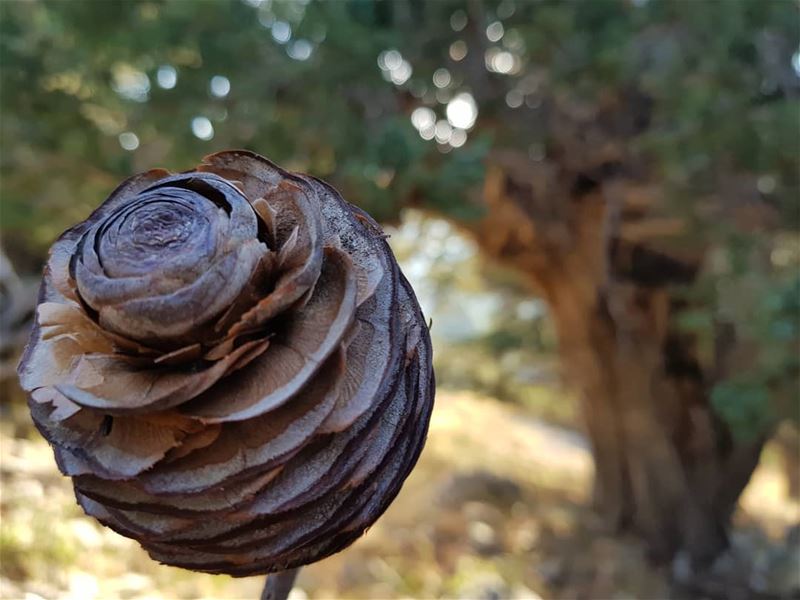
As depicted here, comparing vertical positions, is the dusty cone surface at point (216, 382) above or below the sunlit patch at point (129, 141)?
above

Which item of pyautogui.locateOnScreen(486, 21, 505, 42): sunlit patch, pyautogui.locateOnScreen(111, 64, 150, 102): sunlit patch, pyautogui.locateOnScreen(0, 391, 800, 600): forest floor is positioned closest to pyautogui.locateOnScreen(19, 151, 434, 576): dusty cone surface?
pyautogui.locateOnScreen(0, 391, 800, 600): forest floor

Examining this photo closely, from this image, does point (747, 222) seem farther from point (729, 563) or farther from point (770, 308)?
point (729, 563)

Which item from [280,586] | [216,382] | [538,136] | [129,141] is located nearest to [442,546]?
[538,136]

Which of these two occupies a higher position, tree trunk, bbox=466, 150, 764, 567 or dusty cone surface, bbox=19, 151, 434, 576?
dusty cone surface, bbox=19, 151, 434, 576

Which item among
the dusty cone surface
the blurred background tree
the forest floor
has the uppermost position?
the dusty cone surface

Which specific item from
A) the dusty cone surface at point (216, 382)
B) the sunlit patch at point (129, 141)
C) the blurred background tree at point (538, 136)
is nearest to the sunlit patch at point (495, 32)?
the blurred background tree at point (538, 136)

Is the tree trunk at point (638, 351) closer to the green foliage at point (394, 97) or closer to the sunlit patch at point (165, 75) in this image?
the green foliage at point (394, 97)

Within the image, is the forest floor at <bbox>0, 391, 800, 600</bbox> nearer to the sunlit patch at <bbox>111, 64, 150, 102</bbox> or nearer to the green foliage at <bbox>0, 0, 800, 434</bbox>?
the green foliage at <bbox>0, 0, 800, 434</bbox>
